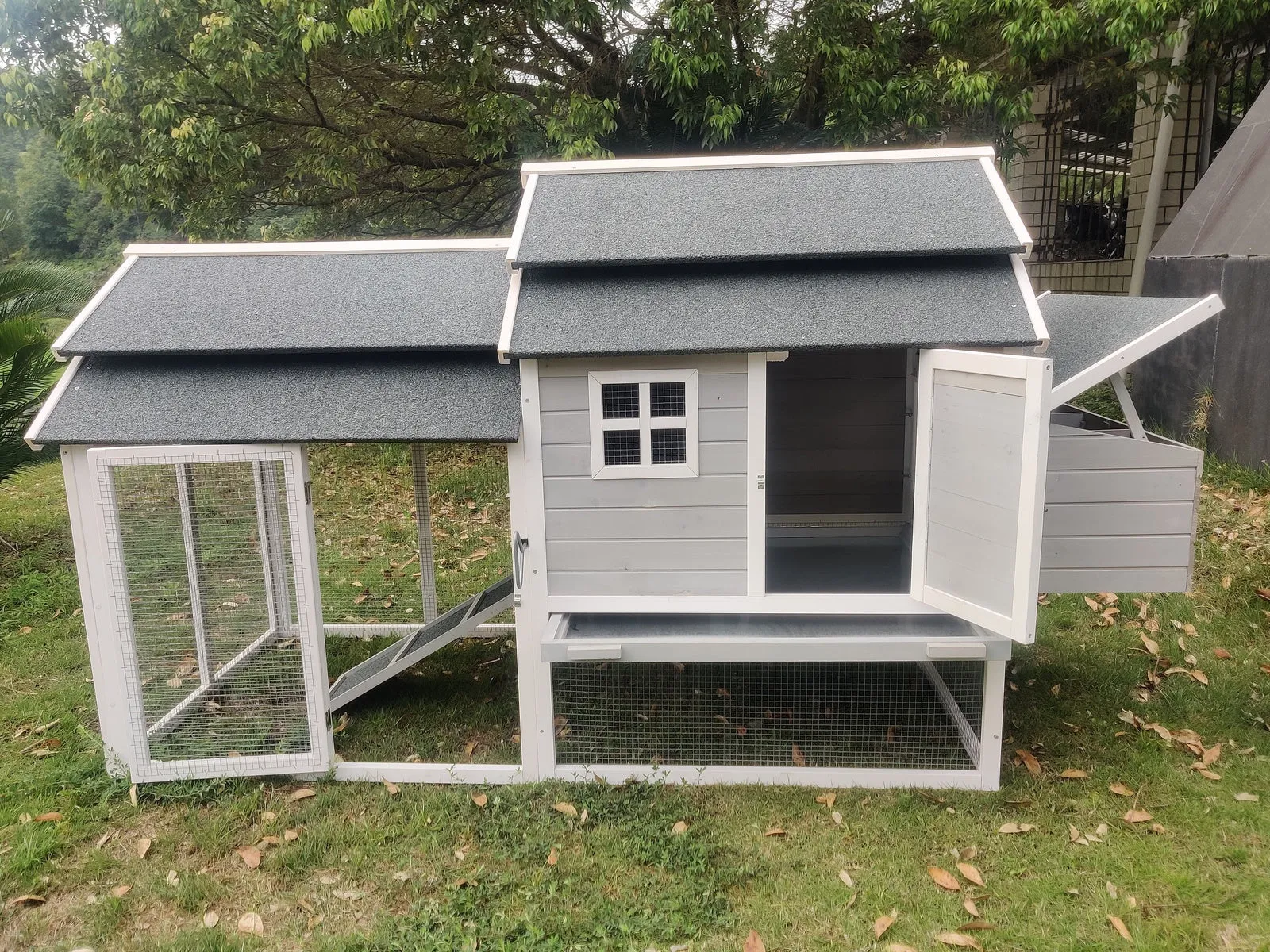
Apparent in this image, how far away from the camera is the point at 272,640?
5.35m

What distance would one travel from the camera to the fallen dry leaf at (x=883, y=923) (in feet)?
9.86

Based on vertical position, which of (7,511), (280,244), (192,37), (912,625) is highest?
(192,37)

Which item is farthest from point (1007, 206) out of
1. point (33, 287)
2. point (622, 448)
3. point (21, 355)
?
point (33, 287)

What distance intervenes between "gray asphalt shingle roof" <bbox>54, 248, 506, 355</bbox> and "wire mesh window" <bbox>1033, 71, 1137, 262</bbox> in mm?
9696

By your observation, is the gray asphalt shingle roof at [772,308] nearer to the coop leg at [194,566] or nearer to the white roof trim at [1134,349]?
the white roof trim at [1134,349]

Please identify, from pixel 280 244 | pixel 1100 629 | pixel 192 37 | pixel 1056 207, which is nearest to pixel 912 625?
pixel 1100 629

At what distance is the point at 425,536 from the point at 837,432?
8.12 feet

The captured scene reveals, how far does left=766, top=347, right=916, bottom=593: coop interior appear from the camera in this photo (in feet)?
17.3

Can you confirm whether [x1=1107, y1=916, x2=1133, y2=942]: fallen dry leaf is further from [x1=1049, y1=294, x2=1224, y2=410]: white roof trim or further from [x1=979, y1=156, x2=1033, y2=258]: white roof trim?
[x1=979, y1=156, x2=1033, y2=258]: white roof trim

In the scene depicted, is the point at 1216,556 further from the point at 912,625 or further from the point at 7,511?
the point at 7,511

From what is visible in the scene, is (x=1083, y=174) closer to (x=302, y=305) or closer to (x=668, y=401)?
(x=668, y=401)

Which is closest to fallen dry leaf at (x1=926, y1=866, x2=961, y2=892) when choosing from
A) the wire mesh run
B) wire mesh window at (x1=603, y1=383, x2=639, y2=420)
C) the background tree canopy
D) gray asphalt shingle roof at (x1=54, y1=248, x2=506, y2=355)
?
the wire mesh run

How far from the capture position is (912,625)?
12.4 ft

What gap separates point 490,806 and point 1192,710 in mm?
3398
